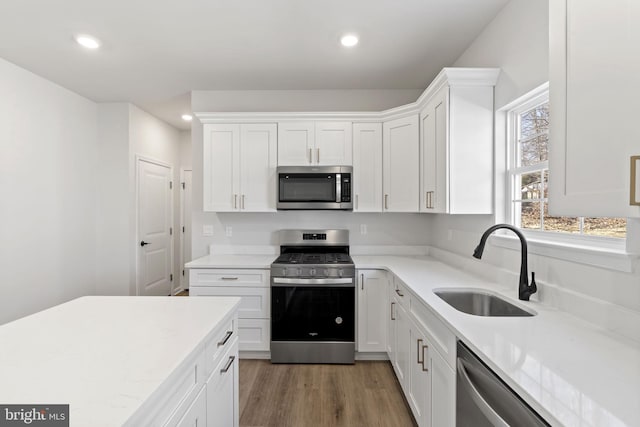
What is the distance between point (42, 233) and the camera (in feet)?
9.94

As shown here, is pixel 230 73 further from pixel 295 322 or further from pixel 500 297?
pixel 500 297

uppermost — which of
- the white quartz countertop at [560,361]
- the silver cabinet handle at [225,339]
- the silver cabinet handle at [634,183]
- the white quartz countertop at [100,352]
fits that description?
the silver cabinet handle at [634,183]

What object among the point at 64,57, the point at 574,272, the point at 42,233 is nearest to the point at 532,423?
the point at 574,272

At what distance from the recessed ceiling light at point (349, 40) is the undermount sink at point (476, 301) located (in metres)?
1.93

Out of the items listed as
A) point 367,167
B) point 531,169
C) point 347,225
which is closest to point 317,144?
point 367,167

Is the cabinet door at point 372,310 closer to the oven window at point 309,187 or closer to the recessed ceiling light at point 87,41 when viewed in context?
the oven window at point 309,187

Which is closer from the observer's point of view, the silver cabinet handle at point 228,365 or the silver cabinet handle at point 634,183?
the silver cabinet handle at point 634,183

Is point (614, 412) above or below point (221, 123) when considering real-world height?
below

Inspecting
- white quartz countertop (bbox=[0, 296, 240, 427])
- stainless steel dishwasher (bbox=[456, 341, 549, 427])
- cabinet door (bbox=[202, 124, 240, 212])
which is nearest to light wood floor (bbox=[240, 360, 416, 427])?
stainless steel dishwasher (bbox=[456, 341, 549, 427])

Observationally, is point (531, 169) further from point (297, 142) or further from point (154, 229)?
point (154, 229)

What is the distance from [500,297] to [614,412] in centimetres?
104

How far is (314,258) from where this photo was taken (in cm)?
293

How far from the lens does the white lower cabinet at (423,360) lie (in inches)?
52.3

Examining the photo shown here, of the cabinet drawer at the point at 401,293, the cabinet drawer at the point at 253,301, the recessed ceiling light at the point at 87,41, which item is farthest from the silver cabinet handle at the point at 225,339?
the recessed ceiling light at the point at 87,41
